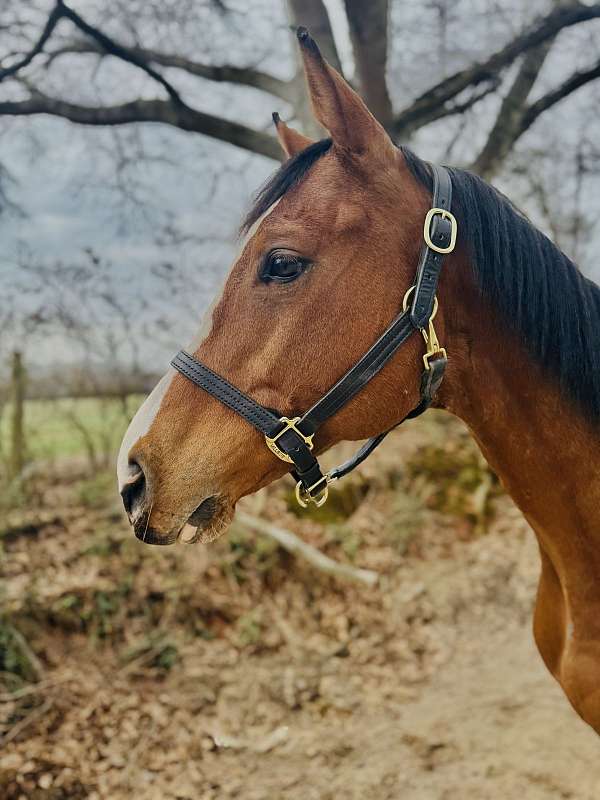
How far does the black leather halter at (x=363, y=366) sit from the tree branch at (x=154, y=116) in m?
4.20

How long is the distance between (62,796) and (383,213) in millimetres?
3345

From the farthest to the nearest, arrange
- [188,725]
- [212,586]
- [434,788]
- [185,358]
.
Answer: [212,586] < [188,725] < [434,788] < [185,358]

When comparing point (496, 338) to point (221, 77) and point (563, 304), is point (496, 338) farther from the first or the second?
point (221, 77)

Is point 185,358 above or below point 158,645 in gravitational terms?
above

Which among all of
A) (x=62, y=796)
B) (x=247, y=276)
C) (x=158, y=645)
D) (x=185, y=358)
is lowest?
(x=62, y=796)

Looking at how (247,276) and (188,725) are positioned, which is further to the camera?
(188,725)

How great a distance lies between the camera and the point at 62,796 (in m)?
3.07

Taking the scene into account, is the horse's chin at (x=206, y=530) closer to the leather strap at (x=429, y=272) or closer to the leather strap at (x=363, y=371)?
the leather strap at (x=363, y=371)

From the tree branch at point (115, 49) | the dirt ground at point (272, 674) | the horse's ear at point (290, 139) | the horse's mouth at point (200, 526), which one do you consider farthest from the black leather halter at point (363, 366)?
the tree branch at point (115, 49)

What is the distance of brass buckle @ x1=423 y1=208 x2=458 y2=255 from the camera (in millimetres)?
1650

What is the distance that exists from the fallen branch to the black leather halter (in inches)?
142

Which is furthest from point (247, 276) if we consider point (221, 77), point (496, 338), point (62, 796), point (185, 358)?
point (221, 77)

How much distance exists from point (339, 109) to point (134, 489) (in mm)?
1218

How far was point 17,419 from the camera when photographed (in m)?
5.54
